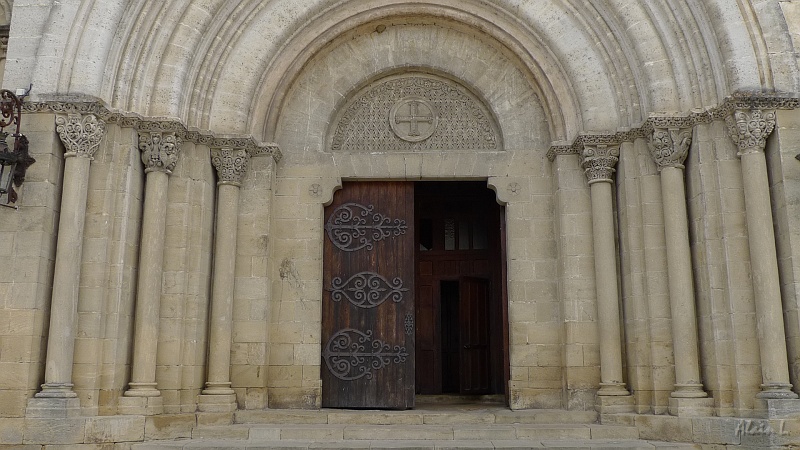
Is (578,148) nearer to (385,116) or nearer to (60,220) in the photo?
(385,116)

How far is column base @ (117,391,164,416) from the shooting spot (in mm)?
7309

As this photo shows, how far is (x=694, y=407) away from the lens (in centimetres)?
730

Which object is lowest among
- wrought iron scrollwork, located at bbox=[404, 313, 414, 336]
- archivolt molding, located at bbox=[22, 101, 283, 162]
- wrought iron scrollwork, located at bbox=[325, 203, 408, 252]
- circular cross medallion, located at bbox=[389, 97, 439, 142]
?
wrought iron scrollwork, located at bbox=[404, 313, 414, 336]

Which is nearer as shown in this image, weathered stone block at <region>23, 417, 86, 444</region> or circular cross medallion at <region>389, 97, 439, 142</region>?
weathered stone block at <region>23, 417, 86, 444</region>

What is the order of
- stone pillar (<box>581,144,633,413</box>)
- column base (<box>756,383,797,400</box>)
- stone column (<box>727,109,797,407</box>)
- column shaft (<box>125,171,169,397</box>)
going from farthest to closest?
stone pillar (<box>581,144,633,413</box>)
column shaft (<box>125,171,169,397</box>)
stone column (<box>727,109,797,407</box>)
column base (<box>756,383,797,400</box>)

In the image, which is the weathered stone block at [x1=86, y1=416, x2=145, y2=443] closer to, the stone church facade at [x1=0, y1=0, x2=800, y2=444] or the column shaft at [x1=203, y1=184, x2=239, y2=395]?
the stone church facade at [x1=0, y1=0, x2=800, y2=444]

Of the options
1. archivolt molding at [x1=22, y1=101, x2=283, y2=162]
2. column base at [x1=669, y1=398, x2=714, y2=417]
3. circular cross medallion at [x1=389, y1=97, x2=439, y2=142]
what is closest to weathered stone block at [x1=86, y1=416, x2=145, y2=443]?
archivolt molding at [x1=22, y1=101, x2=283, y2=162]

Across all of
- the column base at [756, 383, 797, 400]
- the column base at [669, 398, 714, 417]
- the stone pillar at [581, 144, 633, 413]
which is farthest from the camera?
the stone pillar at [581, 144, 633, 413]

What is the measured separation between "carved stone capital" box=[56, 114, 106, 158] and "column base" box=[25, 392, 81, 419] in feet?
8.15

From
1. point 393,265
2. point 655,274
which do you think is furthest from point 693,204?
point 393,265

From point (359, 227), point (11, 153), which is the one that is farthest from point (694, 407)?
point (11, 153)

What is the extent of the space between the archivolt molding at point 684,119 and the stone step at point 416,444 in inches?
133

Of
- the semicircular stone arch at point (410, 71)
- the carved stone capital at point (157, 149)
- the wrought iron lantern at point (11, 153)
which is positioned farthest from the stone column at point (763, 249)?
the wrought iron lantern at point (11, 153)

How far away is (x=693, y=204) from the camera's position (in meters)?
7.91
